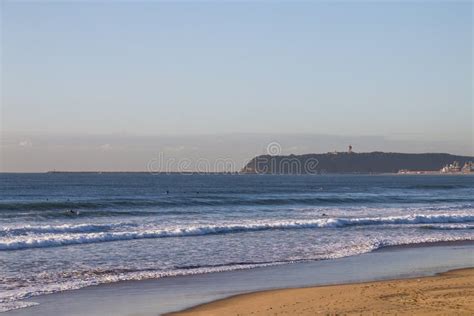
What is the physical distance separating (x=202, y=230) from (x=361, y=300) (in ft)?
48.7

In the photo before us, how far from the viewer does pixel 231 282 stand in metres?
16.2

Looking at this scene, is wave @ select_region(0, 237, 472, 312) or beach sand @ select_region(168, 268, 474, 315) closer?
beach sand @ select_region(168, 268, 474, 315)

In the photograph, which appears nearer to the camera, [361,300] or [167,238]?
[361,300]

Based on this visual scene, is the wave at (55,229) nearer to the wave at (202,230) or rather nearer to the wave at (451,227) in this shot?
the wave at (202,230)

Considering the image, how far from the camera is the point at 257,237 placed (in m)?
26.3

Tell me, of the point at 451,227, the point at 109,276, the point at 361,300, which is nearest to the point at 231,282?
the point at 109,276

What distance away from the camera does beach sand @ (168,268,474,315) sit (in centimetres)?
1259

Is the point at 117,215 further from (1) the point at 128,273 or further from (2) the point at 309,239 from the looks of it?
(1) the point at 128,273

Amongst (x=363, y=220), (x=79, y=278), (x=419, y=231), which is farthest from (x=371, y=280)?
(x=363, y=220)

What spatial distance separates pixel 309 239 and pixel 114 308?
1361 cm

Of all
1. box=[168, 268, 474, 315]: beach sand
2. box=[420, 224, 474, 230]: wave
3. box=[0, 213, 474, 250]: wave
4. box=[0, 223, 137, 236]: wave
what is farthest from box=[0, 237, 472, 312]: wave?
box=[420, 224, 474, 230]: wave

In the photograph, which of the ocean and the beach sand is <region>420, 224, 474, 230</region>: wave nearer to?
the ocean

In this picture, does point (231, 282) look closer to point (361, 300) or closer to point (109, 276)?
point (109, 276)

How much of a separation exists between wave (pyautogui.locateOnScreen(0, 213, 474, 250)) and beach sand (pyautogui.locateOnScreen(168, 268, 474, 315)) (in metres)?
11.3
